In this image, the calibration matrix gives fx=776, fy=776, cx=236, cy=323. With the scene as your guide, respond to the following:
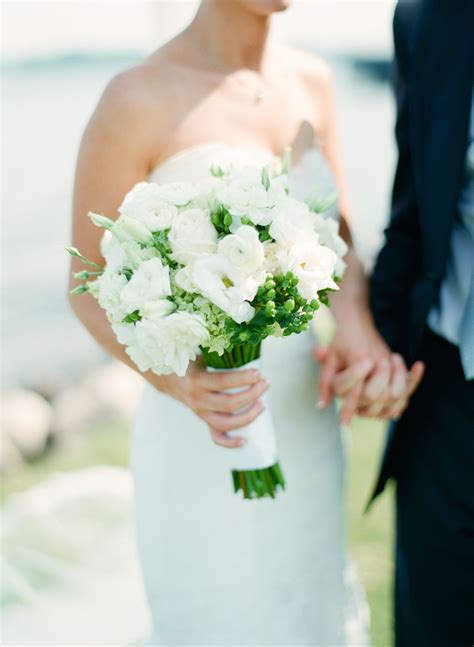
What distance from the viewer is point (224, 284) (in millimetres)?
1600

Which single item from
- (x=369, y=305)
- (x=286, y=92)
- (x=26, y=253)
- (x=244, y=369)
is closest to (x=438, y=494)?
(x=369, y=305)

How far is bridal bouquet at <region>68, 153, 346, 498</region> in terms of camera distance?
5.19 ft

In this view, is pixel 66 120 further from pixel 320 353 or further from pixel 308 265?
pixel 308 265

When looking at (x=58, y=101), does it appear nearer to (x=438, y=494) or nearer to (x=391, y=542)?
(x=391, y=542)

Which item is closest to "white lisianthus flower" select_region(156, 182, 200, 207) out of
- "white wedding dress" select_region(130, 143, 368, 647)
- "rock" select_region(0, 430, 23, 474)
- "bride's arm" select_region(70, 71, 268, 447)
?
"bride's arm" select_region(70, 71, 268, 447)

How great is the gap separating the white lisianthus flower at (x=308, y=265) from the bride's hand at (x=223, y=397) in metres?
0.33

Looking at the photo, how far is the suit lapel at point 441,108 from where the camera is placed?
214 centimetres

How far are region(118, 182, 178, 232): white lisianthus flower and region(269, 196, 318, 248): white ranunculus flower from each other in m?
0.22

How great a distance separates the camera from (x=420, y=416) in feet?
7.97

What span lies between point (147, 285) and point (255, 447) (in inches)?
24.1

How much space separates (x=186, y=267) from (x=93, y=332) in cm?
69

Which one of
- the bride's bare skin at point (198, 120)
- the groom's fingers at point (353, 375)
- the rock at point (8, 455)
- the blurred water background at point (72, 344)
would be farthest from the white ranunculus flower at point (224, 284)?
the rock at point (8, 455)

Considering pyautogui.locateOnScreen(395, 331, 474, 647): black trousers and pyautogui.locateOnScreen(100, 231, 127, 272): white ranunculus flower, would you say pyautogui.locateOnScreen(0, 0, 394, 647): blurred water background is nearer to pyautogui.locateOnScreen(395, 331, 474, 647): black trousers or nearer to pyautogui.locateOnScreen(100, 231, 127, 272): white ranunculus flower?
pyautogui.locateOnScreen(395, 331, 474, 647): black trousers

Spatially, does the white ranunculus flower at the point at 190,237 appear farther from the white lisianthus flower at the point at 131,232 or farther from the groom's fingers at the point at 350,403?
the groom's fingers at the point at 350,403
